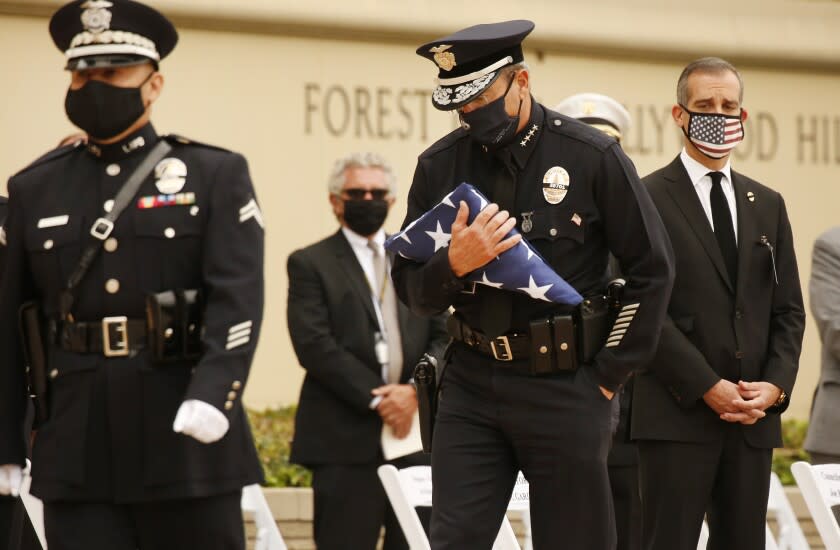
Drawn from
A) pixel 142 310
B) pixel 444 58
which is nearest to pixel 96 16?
pixel 142 310

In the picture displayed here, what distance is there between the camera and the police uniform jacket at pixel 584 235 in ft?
18.8

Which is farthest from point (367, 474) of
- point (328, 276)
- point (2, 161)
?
point (2, 161)

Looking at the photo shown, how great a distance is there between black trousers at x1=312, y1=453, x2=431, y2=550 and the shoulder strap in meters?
3.10

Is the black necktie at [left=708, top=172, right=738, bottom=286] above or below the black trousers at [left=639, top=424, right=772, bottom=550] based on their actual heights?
above

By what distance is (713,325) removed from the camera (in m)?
6.70

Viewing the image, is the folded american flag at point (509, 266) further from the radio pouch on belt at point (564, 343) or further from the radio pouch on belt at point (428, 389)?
the radio pouch on belt at point (428, 389)

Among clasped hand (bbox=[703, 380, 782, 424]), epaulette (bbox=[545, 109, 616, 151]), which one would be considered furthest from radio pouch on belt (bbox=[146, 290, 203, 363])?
clasped hand (bbox=[703, 380, 782, 424])

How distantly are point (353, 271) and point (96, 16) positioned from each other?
10.5 feet

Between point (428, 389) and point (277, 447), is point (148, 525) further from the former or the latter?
point (277, 447)

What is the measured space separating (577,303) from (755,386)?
1.27 m

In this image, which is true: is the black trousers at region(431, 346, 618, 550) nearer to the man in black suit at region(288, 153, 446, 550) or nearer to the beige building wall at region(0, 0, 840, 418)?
the man in black suit at region(288, 153, 446, 550)

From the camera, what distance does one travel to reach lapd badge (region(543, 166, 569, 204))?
5.78 m

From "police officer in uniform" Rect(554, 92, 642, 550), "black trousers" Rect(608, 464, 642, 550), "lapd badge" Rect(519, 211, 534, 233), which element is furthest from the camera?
"black trousers" Rect(608, 464, 642, 550)

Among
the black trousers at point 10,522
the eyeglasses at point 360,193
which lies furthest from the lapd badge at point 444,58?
the eyeglasses at point 360,193
